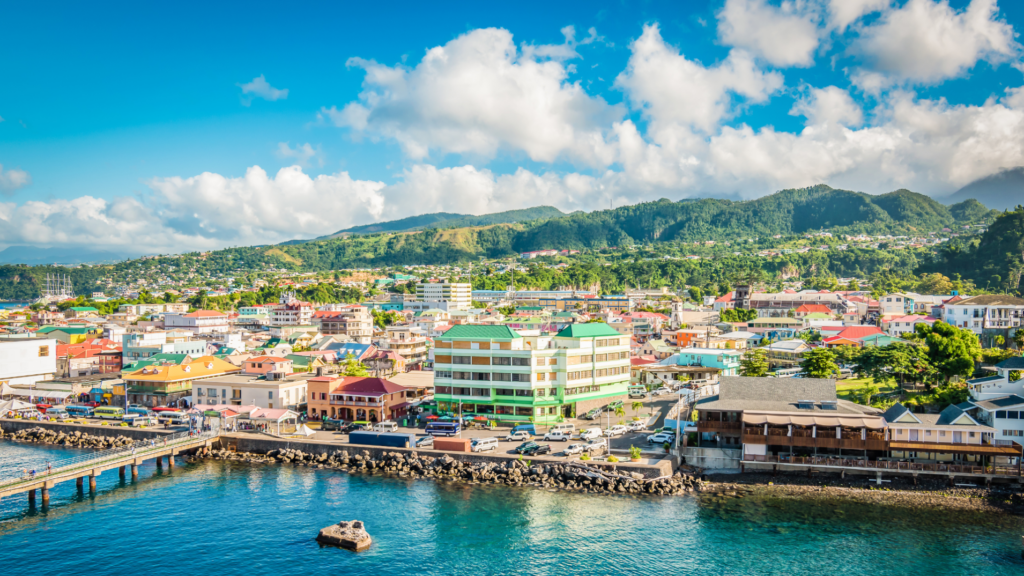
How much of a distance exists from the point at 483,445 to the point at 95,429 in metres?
27.4

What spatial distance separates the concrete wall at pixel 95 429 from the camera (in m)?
43.9

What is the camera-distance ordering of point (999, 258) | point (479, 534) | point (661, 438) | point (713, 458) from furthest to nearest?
point (999, 258)
point (661, 438)
point (713, 458)
point (479, 534)

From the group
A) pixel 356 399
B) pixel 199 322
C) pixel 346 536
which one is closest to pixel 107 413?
pixel 356 399

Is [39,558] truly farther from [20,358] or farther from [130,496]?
[20,358]

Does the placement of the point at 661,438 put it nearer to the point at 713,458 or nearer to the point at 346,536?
the point at 713,458

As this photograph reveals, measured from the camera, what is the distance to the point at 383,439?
39375mm

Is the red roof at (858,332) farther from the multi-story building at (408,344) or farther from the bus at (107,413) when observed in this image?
the bus at (107,413)

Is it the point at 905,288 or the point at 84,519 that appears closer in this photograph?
the point at 84,519

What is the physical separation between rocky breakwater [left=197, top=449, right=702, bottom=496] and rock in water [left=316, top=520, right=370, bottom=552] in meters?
8.36

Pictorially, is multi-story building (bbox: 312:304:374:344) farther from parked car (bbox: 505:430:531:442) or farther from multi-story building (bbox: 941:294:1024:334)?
multi-story building (bbox: 941:294:1024:334)

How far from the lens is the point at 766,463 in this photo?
34.5 metres

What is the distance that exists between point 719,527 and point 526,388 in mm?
17320

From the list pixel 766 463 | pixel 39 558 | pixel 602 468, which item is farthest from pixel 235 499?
pixel 766 463

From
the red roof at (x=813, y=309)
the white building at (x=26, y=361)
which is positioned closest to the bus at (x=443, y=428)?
the white building at (x=26, y=361)
